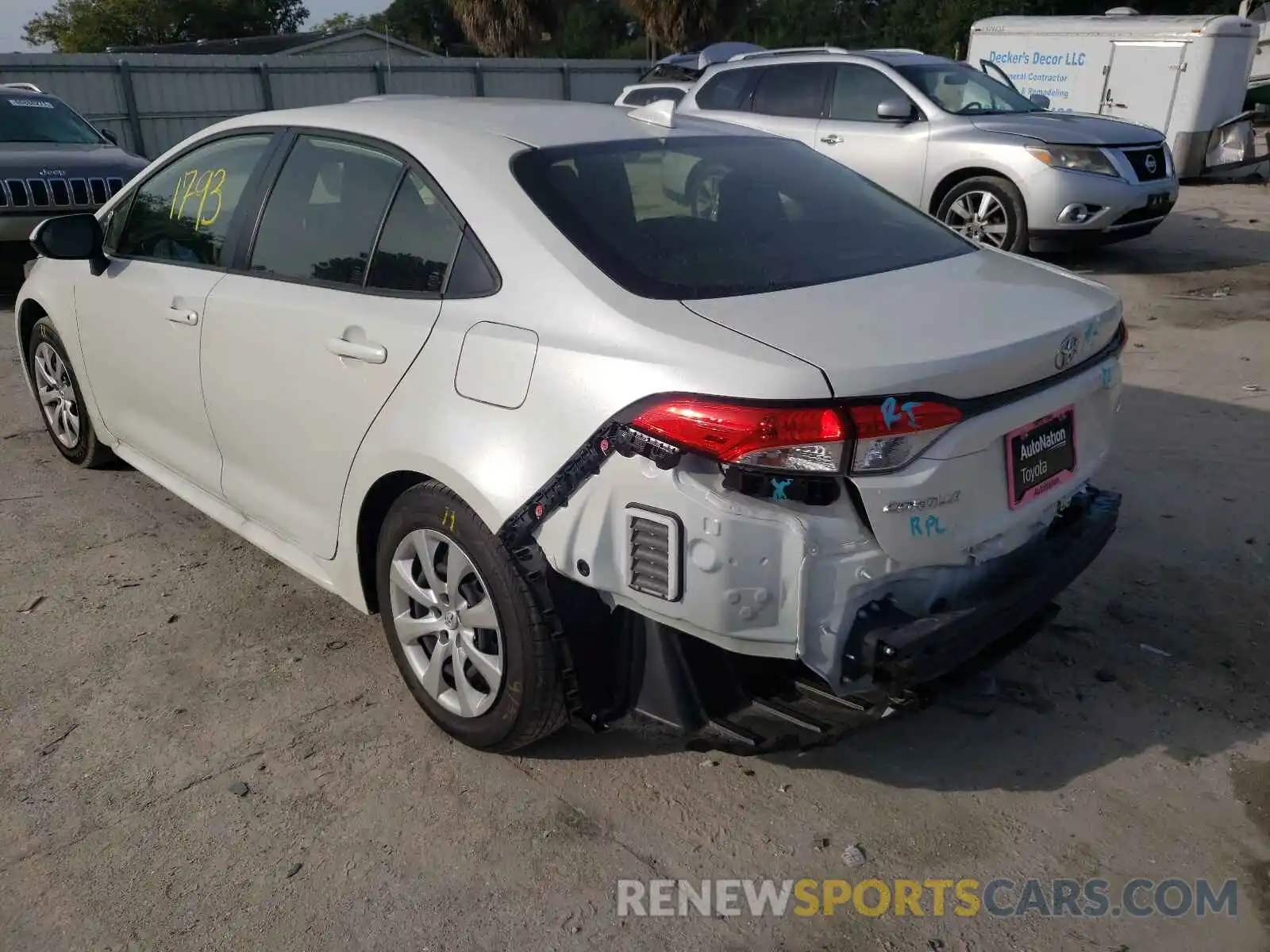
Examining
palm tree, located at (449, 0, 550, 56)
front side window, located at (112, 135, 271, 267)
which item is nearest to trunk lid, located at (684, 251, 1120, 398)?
front side window, located at (112, 135, 271, 267)

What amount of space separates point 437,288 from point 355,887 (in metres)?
1.53

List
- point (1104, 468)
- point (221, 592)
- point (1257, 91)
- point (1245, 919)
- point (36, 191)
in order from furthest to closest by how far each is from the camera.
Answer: point (1257, 91), point (36, 191), point (1104, 468), point (221, 592), point (1245, 919)

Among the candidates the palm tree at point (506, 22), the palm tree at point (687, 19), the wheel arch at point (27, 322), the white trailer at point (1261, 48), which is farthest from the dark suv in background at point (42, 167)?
the palm tree at point (506, 22)

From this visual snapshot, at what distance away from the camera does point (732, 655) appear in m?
2.55

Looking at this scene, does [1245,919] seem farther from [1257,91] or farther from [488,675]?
[1257,91]

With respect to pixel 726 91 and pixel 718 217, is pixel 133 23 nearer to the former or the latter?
pixel 726 91

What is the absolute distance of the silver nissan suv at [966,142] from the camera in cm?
860

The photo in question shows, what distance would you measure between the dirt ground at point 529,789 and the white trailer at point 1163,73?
1171 cm

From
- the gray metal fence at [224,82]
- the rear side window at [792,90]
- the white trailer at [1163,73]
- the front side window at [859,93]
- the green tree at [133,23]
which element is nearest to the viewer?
the front side window at [859,93]

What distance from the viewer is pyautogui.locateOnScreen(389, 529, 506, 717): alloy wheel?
2764mm

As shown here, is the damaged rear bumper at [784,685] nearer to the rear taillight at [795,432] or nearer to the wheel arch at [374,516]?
the rear taillight at [795,432]

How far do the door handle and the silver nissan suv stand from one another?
604cm

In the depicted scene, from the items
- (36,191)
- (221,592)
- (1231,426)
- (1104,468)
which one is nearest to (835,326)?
(221,592)

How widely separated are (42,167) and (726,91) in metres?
6.11
